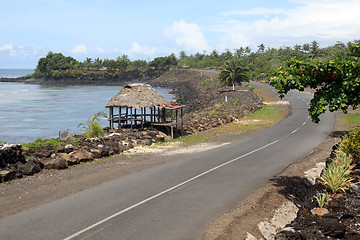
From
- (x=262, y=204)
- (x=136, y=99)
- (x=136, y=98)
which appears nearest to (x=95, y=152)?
(x=136, y=99)

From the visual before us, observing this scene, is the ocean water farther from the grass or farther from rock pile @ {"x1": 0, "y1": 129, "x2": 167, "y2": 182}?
the grass

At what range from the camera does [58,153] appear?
19.6 metres

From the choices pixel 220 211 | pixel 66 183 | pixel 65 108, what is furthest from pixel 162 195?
pixel 65 108

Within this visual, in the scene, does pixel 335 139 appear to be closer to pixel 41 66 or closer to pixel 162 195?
pixel 162 195

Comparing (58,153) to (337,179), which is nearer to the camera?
(337,179)

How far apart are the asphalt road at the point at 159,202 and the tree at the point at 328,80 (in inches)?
190

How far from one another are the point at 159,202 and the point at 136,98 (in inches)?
719

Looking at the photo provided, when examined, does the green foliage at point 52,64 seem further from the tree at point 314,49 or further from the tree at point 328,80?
the tree at point 328,80

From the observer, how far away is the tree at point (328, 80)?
499 inches

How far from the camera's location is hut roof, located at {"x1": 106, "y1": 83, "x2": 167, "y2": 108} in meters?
30.2

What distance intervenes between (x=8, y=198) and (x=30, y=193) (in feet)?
2.83

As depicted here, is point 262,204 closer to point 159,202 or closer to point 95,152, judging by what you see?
point 159,202

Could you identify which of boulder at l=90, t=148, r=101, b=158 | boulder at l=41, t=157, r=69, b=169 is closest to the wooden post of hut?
boulder at l=90, t=148, r=101, b=158

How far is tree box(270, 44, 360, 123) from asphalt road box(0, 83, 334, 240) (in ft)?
15.8
